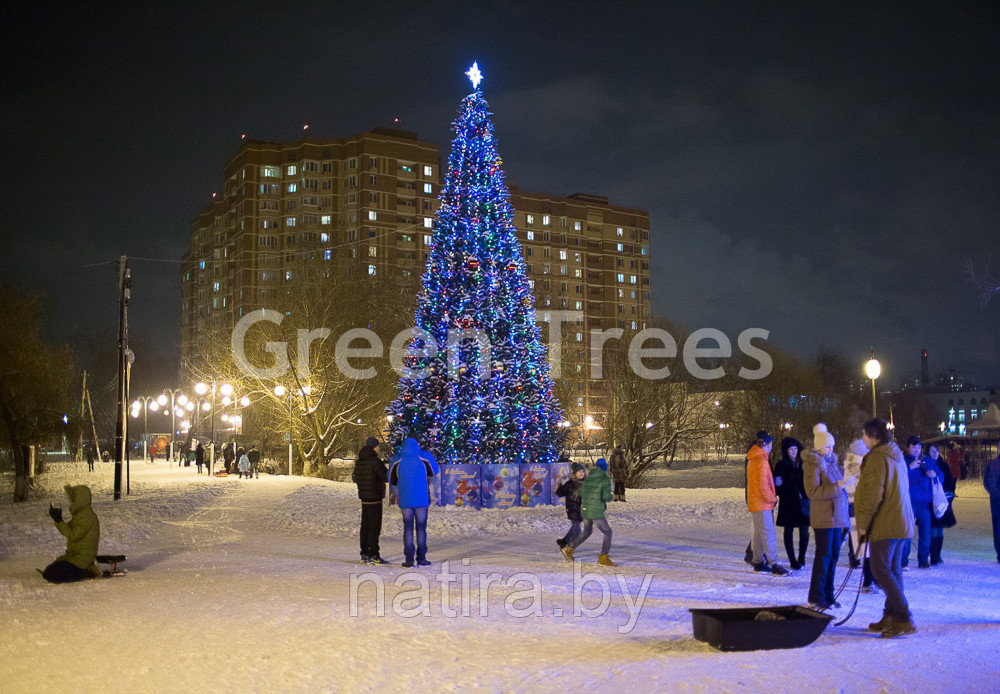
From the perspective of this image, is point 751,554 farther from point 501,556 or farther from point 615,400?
point 615,400

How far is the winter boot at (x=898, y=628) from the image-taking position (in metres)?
A: 7.08

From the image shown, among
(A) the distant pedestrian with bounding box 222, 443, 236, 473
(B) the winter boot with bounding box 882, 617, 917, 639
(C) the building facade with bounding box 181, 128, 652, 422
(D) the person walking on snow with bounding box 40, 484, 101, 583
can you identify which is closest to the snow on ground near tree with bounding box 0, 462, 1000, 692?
(B) the winter boot with bounding box 882, 617, 917, 639

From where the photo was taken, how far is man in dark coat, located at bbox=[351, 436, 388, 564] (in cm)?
1240

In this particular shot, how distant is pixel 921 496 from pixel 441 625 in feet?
25.0

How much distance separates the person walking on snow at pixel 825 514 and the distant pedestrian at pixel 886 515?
1115mm

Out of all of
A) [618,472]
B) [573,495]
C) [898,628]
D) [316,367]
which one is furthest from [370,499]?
[316,367]

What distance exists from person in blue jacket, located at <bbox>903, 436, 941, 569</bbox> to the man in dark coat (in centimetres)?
741

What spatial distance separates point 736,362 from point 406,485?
148 feet

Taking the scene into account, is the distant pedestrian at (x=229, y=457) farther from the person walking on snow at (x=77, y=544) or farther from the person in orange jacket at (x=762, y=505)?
the person in orange jacket at (x=762, y=505)

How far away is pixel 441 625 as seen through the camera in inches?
310

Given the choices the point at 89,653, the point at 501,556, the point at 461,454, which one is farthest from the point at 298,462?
the point at 89,653

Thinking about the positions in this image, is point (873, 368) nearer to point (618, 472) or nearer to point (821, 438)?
point (618, 472)

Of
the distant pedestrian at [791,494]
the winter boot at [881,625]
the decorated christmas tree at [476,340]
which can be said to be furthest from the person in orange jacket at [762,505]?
the decorated christmas tree at [476,340]

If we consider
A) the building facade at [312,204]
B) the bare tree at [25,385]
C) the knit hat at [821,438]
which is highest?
the building facade at [312,204]
